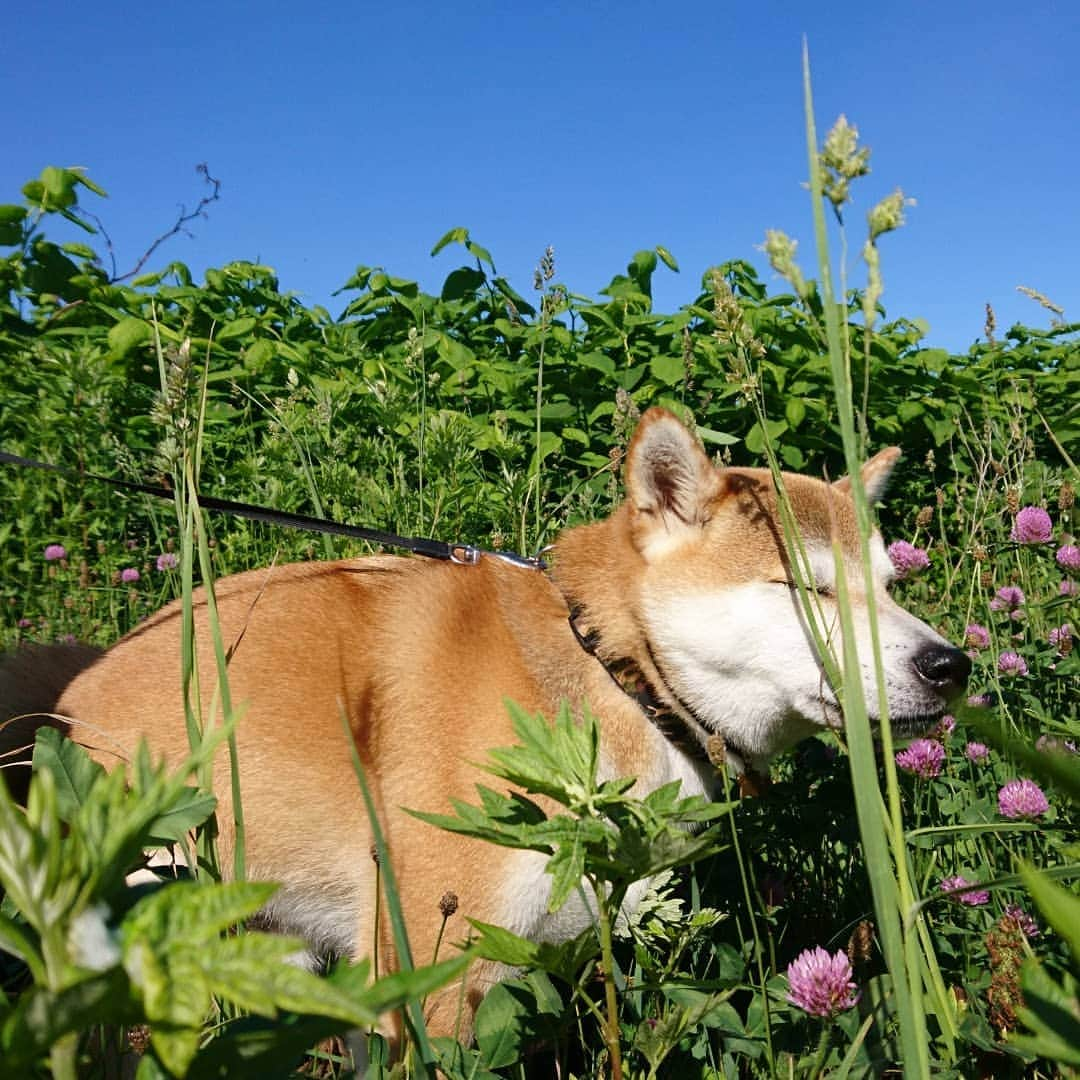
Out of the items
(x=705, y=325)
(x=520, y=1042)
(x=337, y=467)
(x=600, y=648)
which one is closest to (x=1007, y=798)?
(x=600, y=648)

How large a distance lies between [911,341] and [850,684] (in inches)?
221

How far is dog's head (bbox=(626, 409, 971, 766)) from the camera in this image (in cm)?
195

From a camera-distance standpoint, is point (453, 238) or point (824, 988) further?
point (453, 238)

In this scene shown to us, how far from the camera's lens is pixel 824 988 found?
1.39 metres

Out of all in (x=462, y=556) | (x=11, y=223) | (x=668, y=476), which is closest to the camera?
(x=668, y=476)

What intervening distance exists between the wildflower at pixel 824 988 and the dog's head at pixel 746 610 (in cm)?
57

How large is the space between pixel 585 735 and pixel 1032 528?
201cm

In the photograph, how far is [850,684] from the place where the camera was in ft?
2.72

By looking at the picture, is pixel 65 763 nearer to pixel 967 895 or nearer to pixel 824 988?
pixel 824 988

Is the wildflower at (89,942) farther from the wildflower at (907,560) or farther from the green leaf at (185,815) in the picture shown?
the wildflower at (907,560)

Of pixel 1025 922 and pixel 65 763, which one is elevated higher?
pixel 65 763

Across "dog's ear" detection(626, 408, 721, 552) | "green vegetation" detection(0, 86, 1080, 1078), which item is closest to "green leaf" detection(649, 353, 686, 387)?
"green vegetation" detection(0, 86, 1080, 1078)

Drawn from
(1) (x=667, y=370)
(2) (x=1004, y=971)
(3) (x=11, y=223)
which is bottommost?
(2) (x=1004, y=971)

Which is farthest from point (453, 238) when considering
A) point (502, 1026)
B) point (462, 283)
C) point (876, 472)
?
point (502, 1026)
